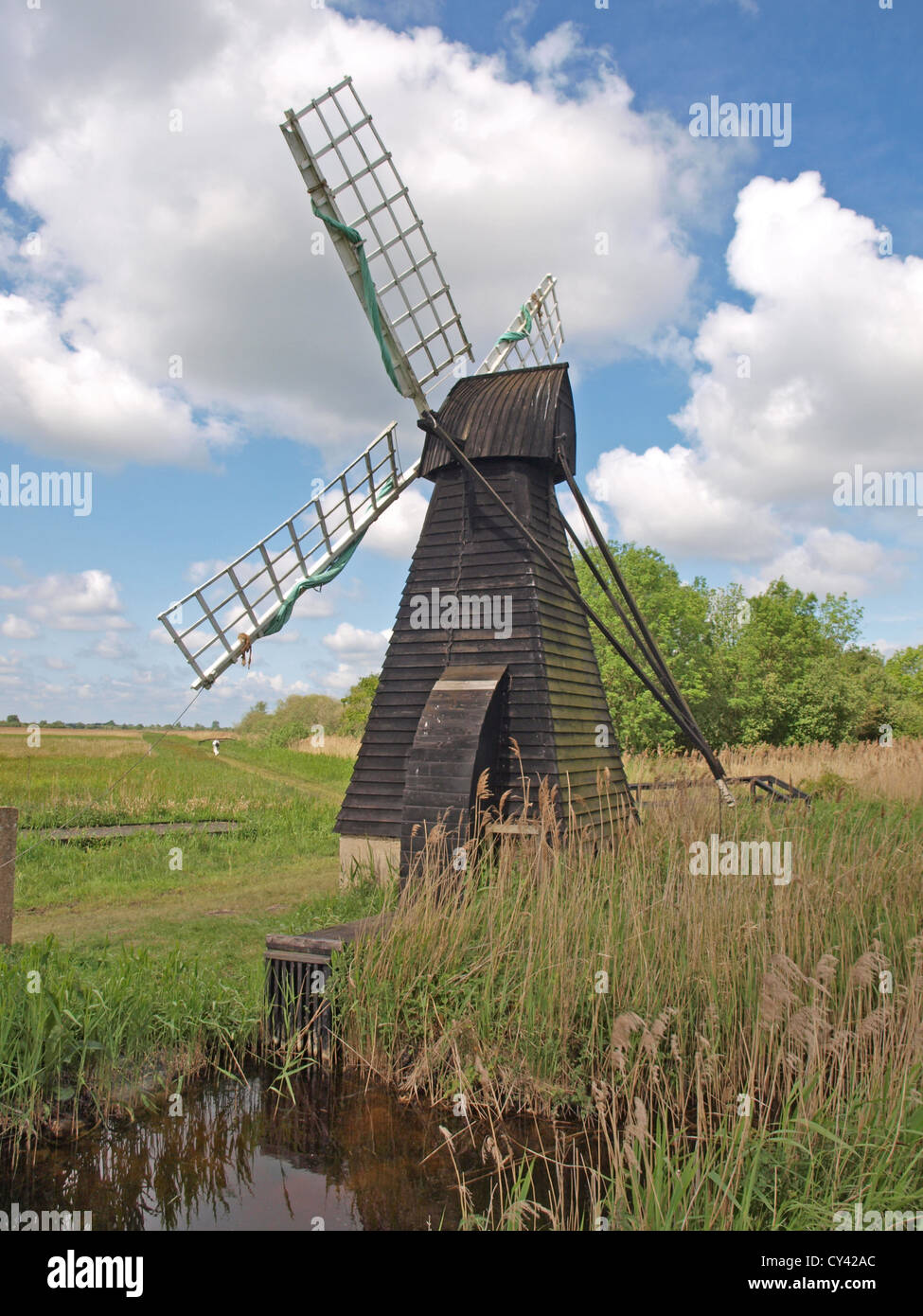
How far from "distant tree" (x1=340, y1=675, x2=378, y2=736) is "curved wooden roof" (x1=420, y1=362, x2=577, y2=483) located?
3067 cm

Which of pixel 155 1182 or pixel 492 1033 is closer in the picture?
pixel 155 1182

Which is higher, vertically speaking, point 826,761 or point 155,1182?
point 826,761

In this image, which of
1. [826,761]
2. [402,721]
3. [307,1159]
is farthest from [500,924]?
[826,761]

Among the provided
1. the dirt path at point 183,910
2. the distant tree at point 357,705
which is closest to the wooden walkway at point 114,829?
the dirt path at point 183,910

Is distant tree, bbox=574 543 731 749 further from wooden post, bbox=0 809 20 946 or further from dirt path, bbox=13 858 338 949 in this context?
wooden post, bbox=0 809 20 946

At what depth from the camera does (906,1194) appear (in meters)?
2.65

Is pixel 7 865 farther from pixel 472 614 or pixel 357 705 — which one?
pixel 357 705

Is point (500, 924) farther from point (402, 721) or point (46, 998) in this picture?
point (402, 721)

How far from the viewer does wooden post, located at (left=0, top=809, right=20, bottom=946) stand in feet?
19.4

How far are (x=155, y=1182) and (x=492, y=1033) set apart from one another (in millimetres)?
1772

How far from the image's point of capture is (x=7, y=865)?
596 cm

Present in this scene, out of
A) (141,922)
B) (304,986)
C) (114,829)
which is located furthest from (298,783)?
(304,986)

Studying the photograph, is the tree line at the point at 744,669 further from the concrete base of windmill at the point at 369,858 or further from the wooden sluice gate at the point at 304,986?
the wooden sluice gate at the point at 304,986

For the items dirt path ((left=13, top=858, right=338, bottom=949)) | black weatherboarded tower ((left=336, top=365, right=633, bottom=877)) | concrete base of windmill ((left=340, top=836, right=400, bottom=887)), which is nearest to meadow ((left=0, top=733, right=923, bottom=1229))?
black weatherboarded tower ((left=336, top=365, right=633, bottom=877))
